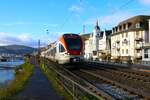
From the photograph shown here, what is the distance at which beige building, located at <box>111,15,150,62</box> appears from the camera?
95.9 meters

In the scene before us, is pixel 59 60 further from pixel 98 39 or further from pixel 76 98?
pixel 98 39

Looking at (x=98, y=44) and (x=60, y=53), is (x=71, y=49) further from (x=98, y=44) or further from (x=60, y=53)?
(x=98, y=44)

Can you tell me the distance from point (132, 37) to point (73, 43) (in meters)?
65.2

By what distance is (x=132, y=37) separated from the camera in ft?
327

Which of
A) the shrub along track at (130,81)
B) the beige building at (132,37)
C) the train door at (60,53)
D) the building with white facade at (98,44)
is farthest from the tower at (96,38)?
the shrub along track at (130,81)

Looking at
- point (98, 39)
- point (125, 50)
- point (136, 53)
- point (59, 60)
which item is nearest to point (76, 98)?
point (59, 60)

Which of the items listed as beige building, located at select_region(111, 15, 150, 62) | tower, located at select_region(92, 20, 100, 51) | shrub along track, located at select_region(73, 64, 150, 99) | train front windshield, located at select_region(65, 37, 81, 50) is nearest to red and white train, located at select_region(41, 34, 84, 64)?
train front windshield, located at select_region(65, 37, 81, 50)

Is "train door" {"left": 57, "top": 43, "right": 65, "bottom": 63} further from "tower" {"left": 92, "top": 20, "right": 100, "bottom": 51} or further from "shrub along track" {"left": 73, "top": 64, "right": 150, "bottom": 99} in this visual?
"tower" {"left": 92, "top": 20, "right": 100, "bottom": 51}

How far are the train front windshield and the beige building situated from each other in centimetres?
5391

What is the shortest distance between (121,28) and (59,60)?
2941 inches

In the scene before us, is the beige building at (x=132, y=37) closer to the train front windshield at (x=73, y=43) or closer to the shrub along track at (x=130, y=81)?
the train front windshield at (x=73, y=43)

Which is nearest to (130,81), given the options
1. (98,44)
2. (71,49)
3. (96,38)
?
(71,49)

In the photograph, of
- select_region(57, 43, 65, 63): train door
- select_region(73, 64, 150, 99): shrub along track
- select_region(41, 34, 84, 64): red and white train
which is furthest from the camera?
select_region(57, 43, 65, 63): train door

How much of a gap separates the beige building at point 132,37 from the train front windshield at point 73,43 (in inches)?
2123
